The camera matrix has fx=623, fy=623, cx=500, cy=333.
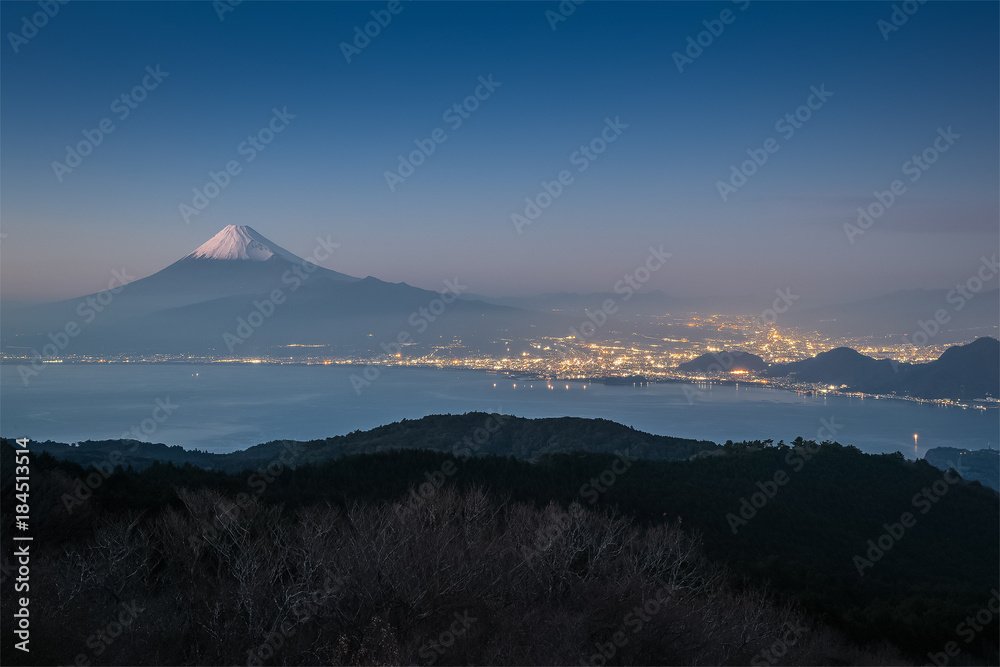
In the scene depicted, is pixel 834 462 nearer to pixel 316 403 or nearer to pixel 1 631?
pixel 1 631

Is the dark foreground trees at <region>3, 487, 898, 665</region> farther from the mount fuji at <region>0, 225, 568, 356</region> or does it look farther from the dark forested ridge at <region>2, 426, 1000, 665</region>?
the mount fuji at <region>0, 225, 568, 356</region>

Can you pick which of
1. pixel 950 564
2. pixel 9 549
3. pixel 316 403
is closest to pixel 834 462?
pixel 950 564

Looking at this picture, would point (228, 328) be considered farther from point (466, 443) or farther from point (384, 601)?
point (384, 601)

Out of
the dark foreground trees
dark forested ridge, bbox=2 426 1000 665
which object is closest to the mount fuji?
dark forested ridge, bbox=2 426 1000 665
